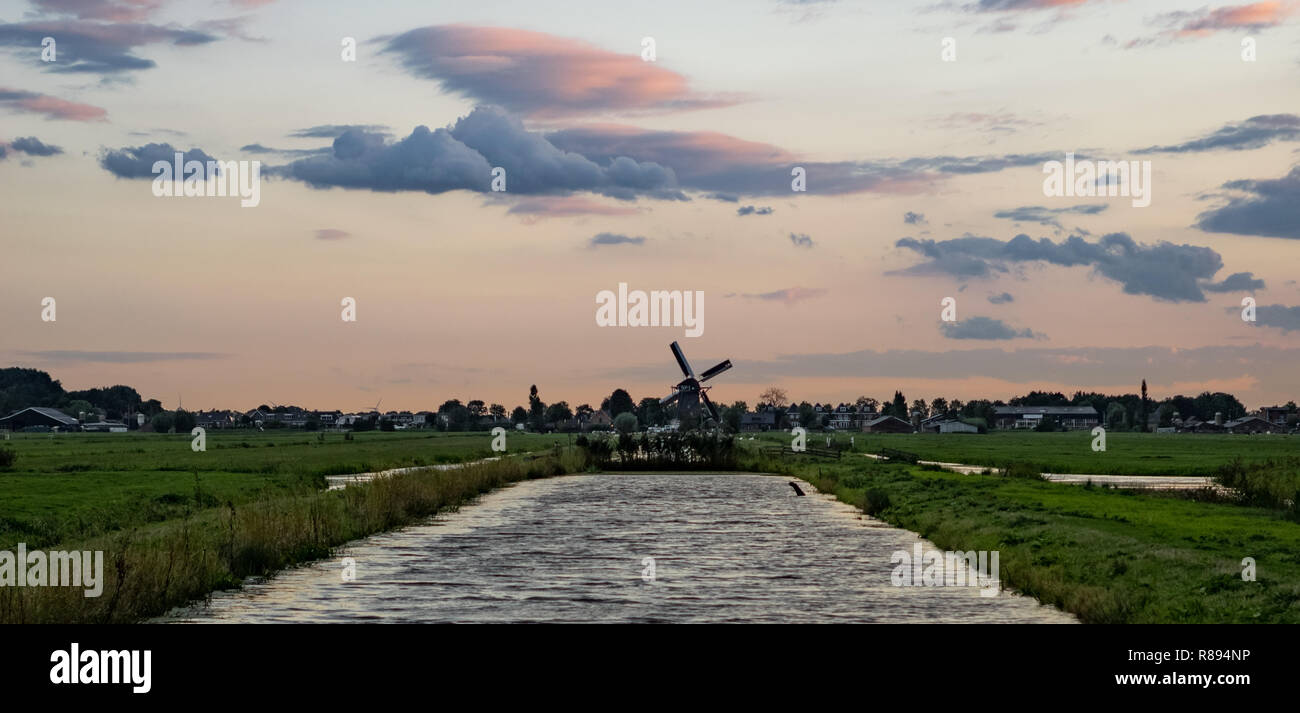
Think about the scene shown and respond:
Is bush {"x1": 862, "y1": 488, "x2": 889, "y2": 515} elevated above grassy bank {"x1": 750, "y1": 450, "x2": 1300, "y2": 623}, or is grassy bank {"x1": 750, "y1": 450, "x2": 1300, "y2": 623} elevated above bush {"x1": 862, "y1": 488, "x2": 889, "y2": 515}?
grassy bank {"x1": 750, "y1": 450, "x2": 1300, "y2": 623}

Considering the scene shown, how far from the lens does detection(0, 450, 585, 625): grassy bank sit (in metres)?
24.4

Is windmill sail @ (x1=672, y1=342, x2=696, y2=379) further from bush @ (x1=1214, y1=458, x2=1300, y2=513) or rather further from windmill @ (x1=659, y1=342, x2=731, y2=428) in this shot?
bush @ (x1=1214, y1=458, x2=1300, y2=513)

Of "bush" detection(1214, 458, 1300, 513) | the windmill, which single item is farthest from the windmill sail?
"bush" detection(1214, 458, 1300, 513)

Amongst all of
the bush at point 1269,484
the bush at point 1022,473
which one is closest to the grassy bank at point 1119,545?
the bush at point 1269,484

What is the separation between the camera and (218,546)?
35219 millimetres

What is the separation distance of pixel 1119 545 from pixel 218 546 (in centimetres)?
2458

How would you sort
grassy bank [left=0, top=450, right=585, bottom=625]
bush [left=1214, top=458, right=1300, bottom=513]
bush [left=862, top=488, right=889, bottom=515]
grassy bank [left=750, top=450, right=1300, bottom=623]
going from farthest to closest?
bush [left=862, top=488, right=889, bottom=515] < bush [left=1214, top=458, right=1300, bottom=513] < grassy bank [left=750, top=450, right=1300, bottom=623] < grassy bank [left=0, top=450, right=585, bottom=625]

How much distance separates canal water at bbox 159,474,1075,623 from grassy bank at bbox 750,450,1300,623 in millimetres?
1233

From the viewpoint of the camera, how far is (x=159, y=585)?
27797 millimetres

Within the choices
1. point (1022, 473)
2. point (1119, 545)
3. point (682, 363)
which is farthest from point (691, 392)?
point (1119, 545)

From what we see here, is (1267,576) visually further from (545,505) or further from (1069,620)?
(545,505)
